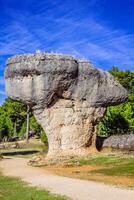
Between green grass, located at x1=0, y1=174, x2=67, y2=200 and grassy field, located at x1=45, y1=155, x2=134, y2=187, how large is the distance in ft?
12.0

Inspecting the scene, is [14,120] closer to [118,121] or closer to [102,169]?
[118,121]

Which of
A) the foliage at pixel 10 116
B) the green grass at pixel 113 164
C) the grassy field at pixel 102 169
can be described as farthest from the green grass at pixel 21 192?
the foliage at pixel 10 116

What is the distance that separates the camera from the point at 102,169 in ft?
83.0

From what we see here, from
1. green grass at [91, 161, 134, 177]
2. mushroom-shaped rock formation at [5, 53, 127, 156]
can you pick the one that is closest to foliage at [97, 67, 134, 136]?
mushroom-shaped rock formation at [5, 53, 127, 156]

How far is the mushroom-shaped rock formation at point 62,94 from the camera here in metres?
31.7

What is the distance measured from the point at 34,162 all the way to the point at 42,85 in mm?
5461

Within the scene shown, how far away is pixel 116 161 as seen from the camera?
27.9 m

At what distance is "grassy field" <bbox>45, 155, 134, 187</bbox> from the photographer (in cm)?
2110

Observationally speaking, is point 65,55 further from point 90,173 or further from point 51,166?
point 90,173

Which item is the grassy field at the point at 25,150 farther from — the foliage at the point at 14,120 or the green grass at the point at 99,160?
the foliage at the point at 14,120

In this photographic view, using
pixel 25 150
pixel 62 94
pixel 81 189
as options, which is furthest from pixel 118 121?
pixel 81 189

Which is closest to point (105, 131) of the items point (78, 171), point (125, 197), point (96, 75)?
point (96, 75)

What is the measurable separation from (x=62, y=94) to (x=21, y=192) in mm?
16706

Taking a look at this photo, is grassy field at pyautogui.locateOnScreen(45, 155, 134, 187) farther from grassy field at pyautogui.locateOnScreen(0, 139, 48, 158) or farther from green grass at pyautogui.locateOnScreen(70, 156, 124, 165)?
grassy field at pyautogui.locateOnScreen(0, 139, 48, 158)
